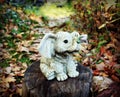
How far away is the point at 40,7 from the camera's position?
7.03 m

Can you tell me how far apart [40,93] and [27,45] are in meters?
2.30

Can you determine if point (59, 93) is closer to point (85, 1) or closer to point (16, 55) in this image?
point (16, 55)

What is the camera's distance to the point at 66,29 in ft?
20.1

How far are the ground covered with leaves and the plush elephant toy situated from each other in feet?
2.00

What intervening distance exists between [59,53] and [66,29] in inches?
114

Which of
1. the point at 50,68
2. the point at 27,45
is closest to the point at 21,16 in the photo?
the point at 27,45

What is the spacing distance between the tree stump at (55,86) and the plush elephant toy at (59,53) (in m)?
0.07

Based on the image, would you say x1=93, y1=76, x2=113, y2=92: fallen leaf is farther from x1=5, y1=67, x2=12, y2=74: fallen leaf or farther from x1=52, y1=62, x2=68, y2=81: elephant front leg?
x1=5, y1=67, x2=12, y2=74: fallen leaf

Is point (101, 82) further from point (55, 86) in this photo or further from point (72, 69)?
point (55, 86)

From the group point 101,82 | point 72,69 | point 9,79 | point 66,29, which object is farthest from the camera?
point 66,29

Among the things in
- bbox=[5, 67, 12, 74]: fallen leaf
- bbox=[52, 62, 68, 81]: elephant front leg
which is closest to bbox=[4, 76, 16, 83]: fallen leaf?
bbox=[5, 67, 12, 74]: fallen leaf

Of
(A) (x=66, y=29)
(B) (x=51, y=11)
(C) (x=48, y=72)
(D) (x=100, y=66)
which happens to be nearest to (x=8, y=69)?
(D) (x=100, y=66)

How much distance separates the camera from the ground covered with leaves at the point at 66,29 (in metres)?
4.25

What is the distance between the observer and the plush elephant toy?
124 inches
